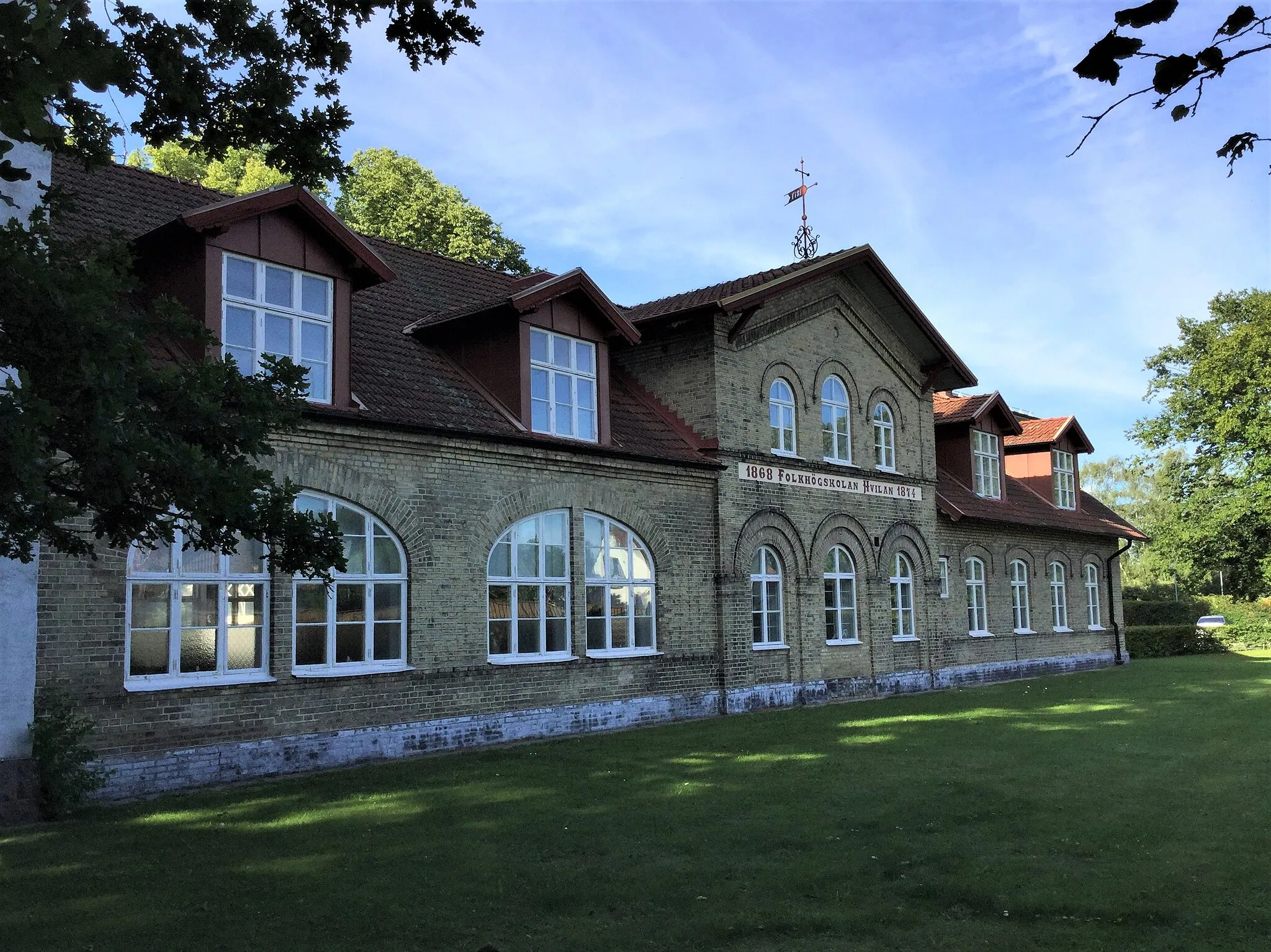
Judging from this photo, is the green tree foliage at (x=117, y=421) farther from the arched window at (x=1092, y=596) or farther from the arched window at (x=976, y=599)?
the arched window at (x=1092, y=596)

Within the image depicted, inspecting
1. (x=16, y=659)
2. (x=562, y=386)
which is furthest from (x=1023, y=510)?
(x=16, y=659)

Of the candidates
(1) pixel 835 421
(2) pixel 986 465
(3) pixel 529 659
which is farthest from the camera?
(2) pixel 986 465

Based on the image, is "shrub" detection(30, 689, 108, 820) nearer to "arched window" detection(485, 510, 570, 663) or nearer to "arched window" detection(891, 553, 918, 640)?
"arched window" detection(485, 510, 570, 663)

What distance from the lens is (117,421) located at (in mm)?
6000

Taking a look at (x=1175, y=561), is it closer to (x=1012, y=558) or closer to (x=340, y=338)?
(x=1012, y=558)

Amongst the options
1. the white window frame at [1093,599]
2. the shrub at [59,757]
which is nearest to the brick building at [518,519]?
the shrub at [59,757]

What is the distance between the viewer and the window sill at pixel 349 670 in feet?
40.8

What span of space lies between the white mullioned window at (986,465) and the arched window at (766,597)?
9601 mm

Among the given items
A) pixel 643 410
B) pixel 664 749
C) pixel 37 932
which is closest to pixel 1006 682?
pixel 643 410

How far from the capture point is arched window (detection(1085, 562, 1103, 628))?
30703 millimetres

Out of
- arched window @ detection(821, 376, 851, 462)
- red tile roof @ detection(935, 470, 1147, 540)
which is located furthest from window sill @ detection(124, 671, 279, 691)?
red tile roof @ detection(935, 470, 1147, 540)

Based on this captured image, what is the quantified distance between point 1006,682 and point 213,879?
20829mm

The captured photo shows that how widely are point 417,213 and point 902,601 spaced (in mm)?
17746

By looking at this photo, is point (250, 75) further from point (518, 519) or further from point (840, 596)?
point (840, 596)
